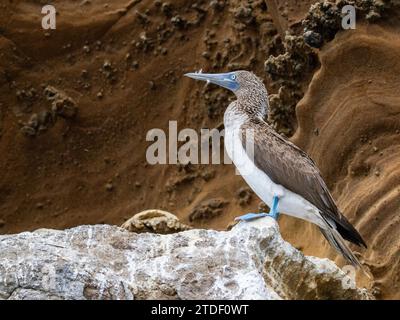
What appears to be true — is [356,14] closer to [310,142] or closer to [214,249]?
[310,142]

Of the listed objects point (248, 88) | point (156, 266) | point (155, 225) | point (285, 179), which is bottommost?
point (155, 225)

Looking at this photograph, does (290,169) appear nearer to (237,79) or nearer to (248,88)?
(248,88)

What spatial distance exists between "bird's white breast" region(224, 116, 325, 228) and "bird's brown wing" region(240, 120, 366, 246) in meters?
0.05

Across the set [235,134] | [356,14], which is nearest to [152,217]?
[235,134]

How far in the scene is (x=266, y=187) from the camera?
10.2 metres

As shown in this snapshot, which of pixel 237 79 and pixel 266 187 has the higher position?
pixel 237 79

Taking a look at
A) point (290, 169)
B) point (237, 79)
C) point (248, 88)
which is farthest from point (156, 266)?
point (237, 79)

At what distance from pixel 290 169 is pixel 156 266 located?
2148 millimetres

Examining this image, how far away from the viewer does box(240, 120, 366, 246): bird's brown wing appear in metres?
10.1

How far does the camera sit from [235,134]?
409 inches

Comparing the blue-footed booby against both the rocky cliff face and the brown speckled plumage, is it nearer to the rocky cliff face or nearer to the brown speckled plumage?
the brown speckled plumage

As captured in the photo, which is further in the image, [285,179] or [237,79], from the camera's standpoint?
[237,79]

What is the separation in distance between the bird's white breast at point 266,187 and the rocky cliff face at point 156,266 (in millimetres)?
969

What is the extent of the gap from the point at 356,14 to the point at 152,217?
3346mm
